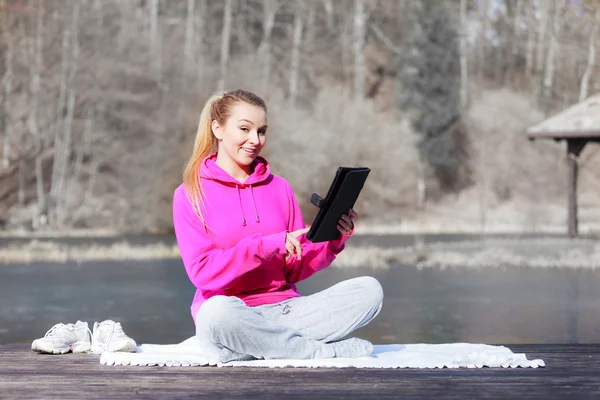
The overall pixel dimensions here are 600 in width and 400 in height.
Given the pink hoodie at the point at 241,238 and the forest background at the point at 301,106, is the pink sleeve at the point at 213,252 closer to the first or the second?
the pink hoodie at the point at 241,238

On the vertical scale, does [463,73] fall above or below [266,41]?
below

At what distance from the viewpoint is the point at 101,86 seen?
36.8m

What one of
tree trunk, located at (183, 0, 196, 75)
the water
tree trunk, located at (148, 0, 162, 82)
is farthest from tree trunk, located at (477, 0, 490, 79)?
the water

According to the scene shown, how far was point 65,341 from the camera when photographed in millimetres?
5926

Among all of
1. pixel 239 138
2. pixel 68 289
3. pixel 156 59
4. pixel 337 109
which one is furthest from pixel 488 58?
pixel 239 138

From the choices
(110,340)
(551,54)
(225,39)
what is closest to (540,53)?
(551,54)

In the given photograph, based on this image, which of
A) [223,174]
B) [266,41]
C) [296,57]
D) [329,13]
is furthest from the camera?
[329,13]

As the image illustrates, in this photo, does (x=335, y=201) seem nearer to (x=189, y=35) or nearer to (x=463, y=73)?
(x=189, y=35)

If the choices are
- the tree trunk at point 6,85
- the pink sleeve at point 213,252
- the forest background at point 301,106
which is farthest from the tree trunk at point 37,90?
the pink sleeve at point 213,252

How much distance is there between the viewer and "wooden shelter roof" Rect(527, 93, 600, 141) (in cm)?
2283

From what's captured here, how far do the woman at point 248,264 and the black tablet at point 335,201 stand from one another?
9cm

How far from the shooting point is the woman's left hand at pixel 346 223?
5207 millimetres

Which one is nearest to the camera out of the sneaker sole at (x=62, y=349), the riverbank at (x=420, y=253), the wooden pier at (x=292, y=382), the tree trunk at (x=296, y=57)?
the wooden pier at (x=292, y=382)

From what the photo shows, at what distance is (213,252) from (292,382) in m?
0.86
